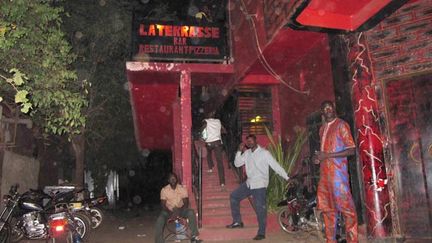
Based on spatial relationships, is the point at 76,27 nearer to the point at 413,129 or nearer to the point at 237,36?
the point at 237,36

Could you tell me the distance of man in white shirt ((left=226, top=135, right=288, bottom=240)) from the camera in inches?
266

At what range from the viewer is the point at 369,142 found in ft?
18.3

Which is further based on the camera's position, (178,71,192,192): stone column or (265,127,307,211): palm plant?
(178,71,192,192): stone column

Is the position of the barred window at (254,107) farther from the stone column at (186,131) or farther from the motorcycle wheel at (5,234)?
the motorcycle wheel at (5,234)

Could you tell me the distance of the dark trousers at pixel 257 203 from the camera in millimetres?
6723

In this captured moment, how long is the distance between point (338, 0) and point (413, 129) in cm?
208

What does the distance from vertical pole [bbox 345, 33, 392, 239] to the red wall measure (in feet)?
4.72

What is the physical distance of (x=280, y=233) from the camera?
7.41 m

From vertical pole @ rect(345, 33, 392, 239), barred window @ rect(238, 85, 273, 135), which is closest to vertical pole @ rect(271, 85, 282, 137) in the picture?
barred window @ rect(238, 85, 273, 135)

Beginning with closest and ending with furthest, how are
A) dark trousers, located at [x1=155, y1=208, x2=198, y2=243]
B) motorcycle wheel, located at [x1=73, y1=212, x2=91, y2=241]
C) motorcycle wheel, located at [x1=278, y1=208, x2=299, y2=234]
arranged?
dark trousers, located at [x1=155, y1=208, x2=198, y2=243] < motorcycle wheel, located at [x1=278, y1=208, x2=299, y2=234] < motorcycle wheel, located at [x1=73, y1=212, x2=91, y2=241]

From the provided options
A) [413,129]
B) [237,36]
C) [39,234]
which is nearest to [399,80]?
[413,129]

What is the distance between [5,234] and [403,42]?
841 cm

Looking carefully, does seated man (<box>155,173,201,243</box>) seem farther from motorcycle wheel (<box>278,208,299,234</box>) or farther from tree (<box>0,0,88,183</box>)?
tree (<box>0,0,88,183</box>)

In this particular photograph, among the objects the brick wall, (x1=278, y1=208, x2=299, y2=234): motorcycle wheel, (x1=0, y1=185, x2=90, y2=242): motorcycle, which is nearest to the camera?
the brick wall
